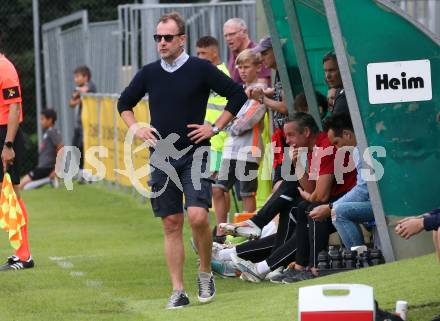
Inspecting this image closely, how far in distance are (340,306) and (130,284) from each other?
429cm

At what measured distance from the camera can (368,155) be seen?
1006cm

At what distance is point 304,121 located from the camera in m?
11.0

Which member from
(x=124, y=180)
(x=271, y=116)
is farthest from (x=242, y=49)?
(x=124, y=180)

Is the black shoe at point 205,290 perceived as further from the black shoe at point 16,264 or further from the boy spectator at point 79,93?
the boy spectator at point 79,93

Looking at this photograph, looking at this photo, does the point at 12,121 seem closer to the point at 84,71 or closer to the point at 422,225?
the point at 422,225

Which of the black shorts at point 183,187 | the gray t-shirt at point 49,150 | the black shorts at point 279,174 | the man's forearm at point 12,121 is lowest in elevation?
the gray t-shirt at point 49,150

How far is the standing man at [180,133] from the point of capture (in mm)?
9523

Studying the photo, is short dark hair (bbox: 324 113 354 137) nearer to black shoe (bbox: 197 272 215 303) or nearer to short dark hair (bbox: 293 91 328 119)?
short dark hair (bbox: 293 91 328 119)

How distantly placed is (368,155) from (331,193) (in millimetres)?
767

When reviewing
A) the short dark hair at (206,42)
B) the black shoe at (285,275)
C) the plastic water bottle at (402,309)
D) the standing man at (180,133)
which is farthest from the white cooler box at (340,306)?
the short dark hair at (206,42)

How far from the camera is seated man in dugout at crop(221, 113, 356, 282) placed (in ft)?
35.0

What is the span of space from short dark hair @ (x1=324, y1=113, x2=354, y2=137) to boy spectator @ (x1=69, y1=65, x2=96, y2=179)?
40.0 feet

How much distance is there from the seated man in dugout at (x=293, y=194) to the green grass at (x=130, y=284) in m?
0.27

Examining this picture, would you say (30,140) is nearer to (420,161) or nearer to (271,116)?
(271,116)
